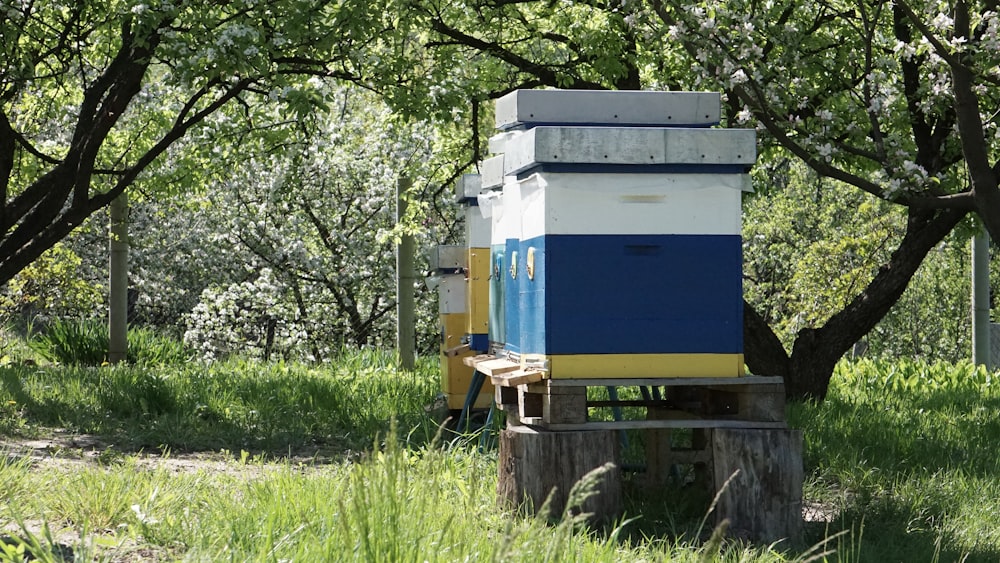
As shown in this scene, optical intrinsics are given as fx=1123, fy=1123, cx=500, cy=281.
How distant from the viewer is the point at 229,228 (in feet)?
54.7

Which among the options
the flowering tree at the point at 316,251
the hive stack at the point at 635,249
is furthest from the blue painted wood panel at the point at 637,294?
the flowering tree at the point at 316,251

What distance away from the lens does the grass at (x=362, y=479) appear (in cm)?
338

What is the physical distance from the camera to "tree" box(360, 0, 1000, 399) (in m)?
6.34

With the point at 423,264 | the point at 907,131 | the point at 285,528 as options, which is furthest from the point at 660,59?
the point at 423,264

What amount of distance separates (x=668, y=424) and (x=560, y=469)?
51cm

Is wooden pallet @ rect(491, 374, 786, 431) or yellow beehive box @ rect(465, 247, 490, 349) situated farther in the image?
yellow beehive box @ rect(465, 247, 490, 349)

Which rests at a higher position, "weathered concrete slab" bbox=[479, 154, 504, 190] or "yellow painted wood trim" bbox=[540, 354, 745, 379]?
"weathered concrete slab" bbox=[479, 154, 504, 190]

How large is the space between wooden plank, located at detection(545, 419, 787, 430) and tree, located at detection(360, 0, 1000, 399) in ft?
7.24

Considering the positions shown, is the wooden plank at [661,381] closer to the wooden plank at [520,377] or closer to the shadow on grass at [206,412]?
the wooden plank at [520,377]

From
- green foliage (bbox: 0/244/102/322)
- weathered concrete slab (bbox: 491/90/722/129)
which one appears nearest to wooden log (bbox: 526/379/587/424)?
weathered concrete slab (bbox: 491/90/722/129)

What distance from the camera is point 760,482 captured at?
4.66 metres

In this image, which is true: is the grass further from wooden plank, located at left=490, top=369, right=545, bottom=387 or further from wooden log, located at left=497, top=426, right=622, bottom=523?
wooden plank, located at left=490, top=369, right=545, bottom=387

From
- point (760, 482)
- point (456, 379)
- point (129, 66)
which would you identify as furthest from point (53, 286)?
point (760, 482)

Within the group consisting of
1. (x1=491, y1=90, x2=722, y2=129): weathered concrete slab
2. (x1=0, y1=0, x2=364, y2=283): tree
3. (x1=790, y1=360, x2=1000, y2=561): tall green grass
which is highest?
(x1=0, y1=0, x2=364, y2=283): tree
